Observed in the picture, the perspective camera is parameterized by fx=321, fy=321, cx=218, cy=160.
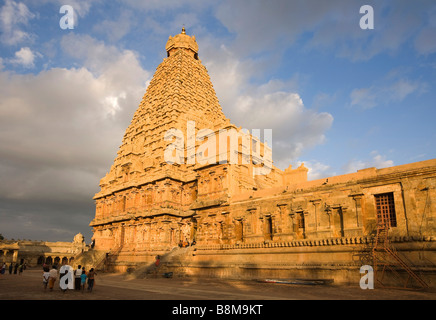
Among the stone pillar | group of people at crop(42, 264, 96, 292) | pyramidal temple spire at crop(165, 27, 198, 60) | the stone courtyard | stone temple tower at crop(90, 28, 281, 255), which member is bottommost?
the stone courtyard

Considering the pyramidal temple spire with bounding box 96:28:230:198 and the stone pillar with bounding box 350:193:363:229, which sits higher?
the pyramidal temple spire with bounding box 96:28:230:198

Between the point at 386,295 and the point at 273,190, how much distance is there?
44.3 feet

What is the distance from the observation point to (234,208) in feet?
103

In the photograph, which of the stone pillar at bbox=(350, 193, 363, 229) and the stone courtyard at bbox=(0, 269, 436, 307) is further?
the stone pillar at bbox=(350, 193, 363, 229)

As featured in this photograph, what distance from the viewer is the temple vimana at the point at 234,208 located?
66.5 ft

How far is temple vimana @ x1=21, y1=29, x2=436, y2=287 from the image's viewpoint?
20.3 m

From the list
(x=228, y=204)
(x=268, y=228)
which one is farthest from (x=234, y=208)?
(x=268, y=228)

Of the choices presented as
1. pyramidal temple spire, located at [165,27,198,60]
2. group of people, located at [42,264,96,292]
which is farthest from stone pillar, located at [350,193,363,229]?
pyramidal temple spire, located at [165,27,198,60]

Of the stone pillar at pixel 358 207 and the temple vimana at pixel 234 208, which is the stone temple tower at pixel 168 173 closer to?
the temple vimana at pixel 234 208

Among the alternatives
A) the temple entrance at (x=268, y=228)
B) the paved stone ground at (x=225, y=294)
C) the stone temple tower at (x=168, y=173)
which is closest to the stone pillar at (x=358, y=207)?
the paved stone ground at (x=225, y=294)

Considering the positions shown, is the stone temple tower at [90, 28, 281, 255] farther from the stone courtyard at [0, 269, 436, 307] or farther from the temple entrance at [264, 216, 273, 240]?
the stone courtyard at [0, 269, 436, 307]

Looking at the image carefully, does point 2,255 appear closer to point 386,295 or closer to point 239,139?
point 239,139
